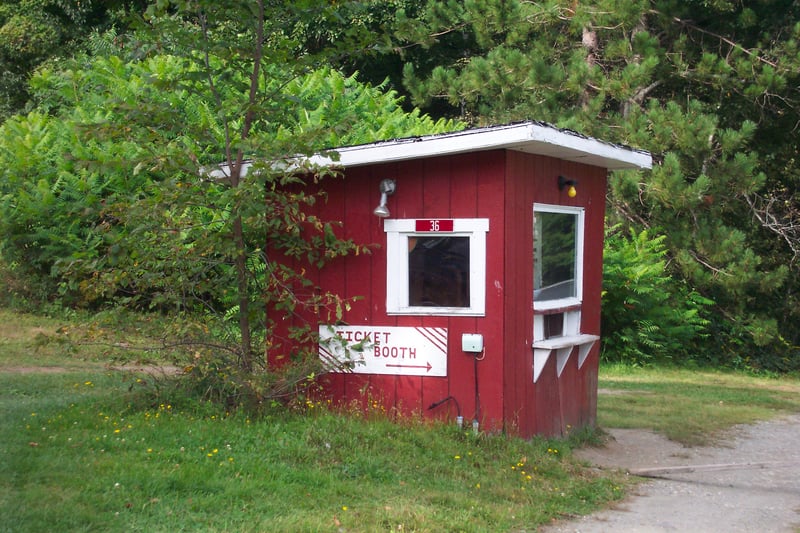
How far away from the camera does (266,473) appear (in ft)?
21.6

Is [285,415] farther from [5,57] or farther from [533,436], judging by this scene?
[5,57]

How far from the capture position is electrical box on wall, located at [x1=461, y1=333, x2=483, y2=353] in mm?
8383

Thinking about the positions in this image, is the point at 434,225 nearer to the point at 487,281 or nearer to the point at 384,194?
the point at 384,194

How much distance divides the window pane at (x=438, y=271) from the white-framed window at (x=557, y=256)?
31.8 inches

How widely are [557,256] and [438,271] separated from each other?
148cm

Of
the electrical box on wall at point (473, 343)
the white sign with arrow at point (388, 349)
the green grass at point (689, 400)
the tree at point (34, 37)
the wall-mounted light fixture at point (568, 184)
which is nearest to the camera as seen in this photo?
the electrical box on wall at point (473, 343)

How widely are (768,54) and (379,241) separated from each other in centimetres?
1256

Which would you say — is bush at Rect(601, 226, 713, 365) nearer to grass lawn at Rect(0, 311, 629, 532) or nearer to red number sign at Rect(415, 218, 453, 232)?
grass lawn at Rect(0, 311, 629, 532)

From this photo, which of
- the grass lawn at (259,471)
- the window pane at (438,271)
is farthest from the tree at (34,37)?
the window pane at (438,271)

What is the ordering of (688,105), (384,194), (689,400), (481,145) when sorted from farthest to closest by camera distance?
(688,105) → (689,400) → (384,194) → (481,145)

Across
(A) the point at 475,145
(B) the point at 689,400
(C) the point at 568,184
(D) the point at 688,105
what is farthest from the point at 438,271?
(D) the point at 688,105

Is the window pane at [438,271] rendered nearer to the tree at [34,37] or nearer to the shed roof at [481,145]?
the shed roof at [481,145]

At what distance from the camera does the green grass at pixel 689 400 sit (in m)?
11.3

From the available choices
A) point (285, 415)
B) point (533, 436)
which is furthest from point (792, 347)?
point (285, 415)
